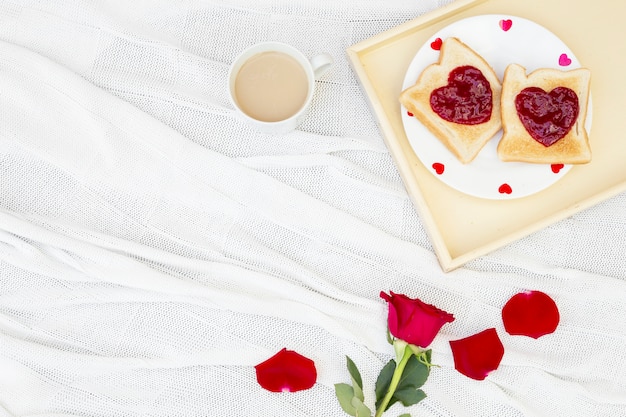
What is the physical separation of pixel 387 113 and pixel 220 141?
0.77ft

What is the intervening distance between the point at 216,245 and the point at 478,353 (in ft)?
1.23

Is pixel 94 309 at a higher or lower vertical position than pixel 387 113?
lower

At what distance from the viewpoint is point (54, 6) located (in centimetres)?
89

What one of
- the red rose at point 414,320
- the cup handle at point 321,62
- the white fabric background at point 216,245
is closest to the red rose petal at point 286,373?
the white fabric background at point 216,245

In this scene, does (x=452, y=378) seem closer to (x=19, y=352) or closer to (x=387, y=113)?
(x=387, y=113)

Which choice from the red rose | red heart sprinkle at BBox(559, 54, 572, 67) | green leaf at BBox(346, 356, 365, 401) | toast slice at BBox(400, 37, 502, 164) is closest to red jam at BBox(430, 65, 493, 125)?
toast slice at BBox(400, 37, 502, 164)

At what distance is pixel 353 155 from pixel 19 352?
0.52 m

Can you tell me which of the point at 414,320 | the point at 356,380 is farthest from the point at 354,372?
the point at 414,320

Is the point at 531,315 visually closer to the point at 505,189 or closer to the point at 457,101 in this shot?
the point at 505,189

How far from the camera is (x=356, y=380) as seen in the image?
813mm

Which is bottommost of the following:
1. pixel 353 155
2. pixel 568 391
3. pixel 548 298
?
pixel 568 391

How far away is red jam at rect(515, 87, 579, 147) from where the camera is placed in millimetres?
801

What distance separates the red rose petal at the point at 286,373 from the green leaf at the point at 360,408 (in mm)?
62

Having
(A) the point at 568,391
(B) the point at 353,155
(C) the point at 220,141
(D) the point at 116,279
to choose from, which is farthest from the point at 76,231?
(A) the point at 568,391
